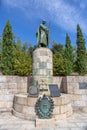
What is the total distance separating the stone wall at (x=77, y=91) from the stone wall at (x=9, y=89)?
276 cm

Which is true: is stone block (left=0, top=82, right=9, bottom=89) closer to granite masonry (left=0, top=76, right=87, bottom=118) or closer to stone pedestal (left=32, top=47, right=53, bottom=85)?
granite masonry (left=0, top=76, right=87, bottom=118)

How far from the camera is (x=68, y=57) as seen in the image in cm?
2319

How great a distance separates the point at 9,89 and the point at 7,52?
10.9 m

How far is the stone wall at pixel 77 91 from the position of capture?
28.1 feet

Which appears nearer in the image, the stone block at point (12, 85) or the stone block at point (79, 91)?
the stone block at point (79, 91)

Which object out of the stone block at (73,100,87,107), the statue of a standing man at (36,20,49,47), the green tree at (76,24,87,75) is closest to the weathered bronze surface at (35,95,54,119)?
the stone block at (73,100,87,107)

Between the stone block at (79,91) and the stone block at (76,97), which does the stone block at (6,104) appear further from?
the stone block at (79,91)

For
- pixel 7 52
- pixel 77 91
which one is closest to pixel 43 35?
pixel 77 91

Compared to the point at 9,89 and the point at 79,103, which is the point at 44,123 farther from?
the point at 9,89

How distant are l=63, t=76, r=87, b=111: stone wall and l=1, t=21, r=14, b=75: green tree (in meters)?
10.7

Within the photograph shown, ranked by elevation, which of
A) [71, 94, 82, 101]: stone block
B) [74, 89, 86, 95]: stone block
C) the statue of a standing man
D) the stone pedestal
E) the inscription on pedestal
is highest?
the statue of a standing man

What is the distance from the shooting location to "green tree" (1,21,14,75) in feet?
60.0

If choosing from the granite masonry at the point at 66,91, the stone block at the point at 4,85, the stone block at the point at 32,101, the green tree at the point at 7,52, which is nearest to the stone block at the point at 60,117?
the stone block at the point at 32,101

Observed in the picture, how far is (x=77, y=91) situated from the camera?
8.83m
